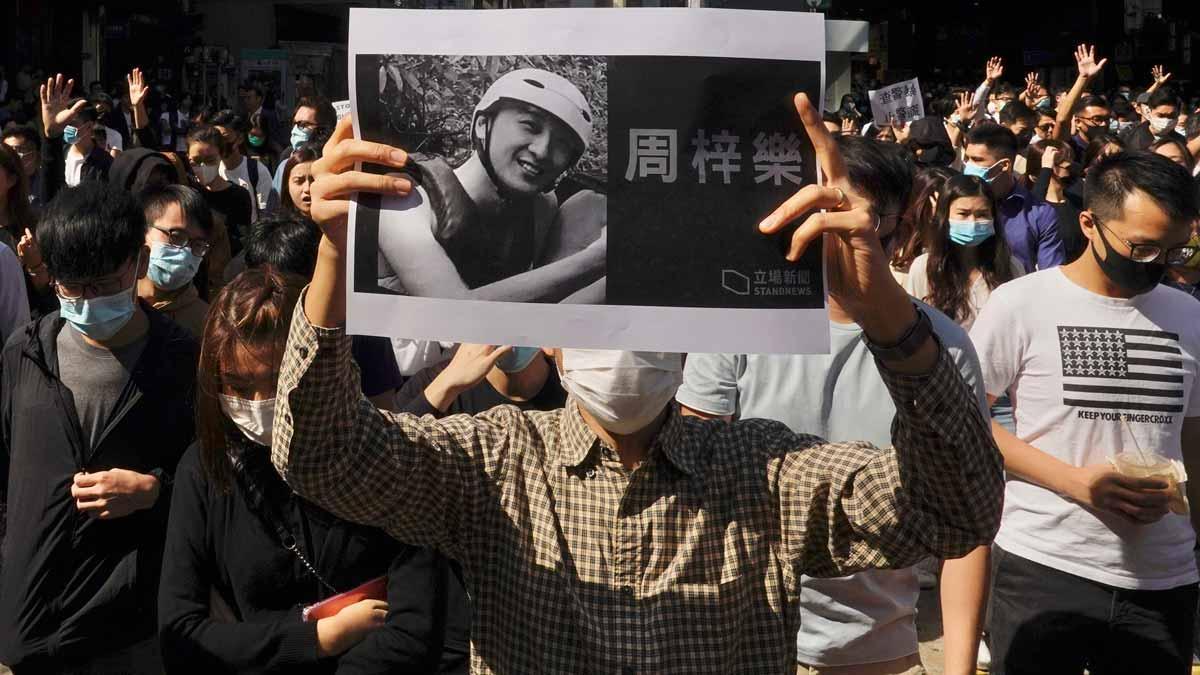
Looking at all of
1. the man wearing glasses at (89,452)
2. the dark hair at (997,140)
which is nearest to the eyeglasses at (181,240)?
the man wearing glasses at (89,452)

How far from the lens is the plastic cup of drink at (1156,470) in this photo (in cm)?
332

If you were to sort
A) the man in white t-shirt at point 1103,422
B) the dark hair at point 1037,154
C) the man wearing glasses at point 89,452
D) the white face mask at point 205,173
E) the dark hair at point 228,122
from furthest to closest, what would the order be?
the dark hair at point 228,122 < the dark hair at point 1037,154 < the white face mask at point 205,173 < the man in white t-shirt at point 1103,422 < the man wearing glasses at point 89,452

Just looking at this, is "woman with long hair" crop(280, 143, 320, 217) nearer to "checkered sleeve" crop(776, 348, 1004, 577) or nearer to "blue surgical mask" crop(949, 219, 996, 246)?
"blue surgical mask" crop(949, 219, 996, 246)

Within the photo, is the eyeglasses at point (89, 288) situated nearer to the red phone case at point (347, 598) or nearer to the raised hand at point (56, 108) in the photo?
the red phone case at point (347, 598)

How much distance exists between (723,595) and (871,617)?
3.56 ft

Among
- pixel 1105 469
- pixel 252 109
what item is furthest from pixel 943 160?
pixel 252 109

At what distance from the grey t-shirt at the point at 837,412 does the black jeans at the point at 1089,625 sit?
1.68ft

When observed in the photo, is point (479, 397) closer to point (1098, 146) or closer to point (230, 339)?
point (230, 339)

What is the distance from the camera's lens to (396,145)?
2.04 meters

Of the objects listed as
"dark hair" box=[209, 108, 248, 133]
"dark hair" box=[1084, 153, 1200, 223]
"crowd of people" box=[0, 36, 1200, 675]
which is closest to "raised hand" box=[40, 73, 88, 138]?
"dark hair" box=[209, 108, 248, 133]

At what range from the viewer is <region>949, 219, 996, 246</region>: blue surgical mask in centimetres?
501

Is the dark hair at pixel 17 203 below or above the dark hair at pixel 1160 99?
below

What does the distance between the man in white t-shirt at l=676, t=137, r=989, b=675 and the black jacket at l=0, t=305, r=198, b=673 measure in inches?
50.7

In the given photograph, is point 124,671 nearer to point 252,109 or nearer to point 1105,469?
point 1105,469
